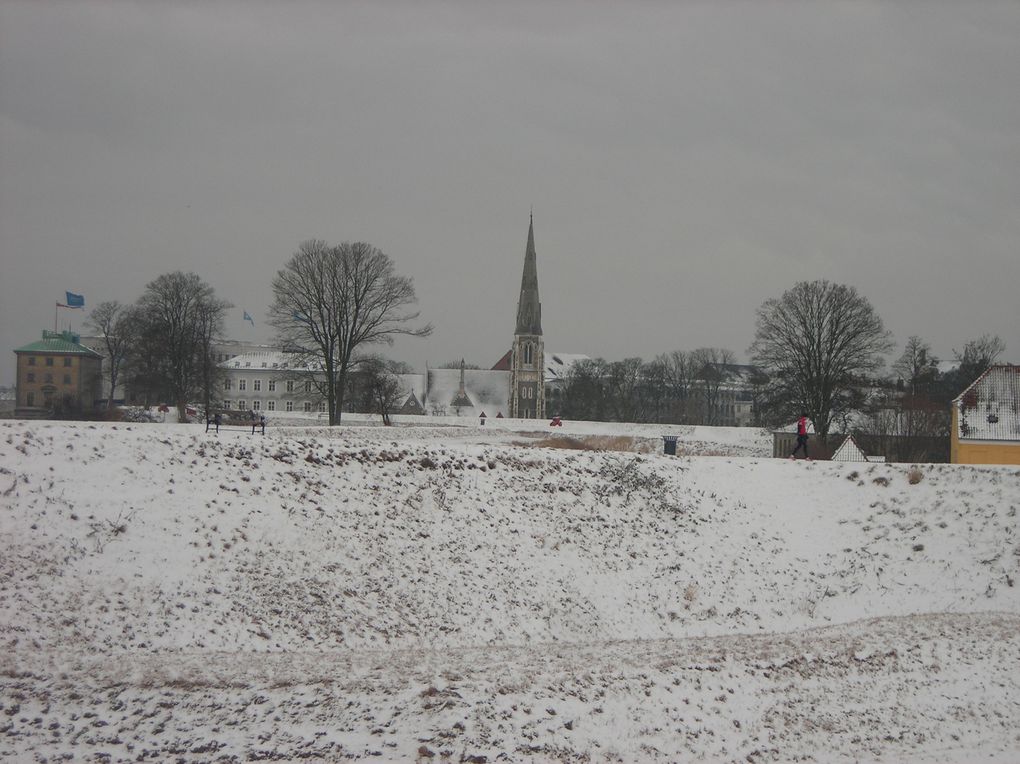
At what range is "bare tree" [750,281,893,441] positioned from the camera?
50594 mm

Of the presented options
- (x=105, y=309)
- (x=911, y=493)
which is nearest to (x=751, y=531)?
(x=911, y=493)

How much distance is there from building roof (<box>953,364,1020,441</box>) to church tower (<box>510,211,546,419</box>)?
89.3 metres

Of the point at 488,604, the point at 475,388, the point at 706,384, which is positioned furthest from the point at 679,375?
the point at 488,604

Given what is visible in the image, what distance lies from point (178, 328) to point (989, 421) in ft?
169

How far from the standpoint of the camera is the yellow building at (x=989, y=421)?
116 feet

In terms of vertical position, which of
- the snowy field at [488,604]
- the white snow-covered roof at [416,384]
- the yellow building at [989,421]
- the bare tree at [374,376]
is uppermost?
the white snow-covered roof at [416,384]

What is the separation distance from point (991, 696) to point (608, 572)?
761cm

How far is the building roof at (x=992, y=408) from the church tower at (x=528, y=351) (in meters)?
89.3

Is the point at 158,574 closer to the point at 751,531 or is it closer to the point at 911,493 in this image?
the point at 751,531

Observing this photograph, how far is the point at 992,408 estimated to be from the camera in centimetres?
3616

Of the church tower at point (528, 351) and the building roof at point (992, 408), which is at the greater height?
the church tower at point (528, 351)

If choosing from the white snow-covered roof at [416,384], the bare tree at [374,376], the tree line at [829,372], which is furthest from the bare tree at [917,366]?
the white snow-covered roof at [416,384]

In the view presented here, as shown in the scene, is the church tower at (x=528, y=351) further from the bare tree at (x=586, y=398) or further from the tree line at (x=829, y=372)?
the tree line at (x=829, y=372)

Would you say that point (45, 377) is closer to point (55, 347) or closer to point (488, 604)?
point (55, 347)
